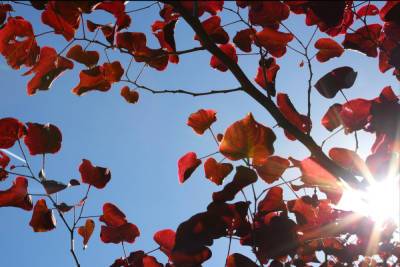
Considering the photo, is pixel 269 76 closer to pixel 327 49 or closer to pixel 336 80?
pixel 336 80

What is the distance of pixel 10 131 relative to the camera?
1.57 m

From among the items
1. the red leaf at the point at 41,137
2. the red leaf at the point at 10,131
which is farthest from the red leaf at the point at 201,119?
the red leaf at the point at 10,131

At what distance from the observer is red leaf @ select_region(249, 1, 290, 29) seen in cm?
115

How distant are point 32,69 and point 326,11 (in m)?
1.11

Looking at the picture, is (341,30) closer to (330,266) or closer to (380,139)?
(380,139)

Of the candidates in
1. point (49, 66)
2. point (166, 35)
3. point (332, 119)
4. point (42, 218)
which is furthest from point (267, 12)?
point (42, 218)

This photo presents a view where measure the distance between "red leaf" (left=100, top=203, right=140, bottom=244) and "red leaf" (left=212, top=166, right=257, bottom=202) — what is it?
0.68 metres

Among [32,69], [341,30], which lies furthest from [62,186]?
[341,30]

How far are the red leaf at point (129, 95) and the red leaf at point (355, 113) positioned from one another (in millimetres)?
1029

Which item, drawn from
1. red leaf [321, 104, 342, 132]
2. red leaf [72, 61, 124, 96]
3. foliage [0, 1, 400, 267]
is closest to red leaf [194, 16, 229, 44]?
foliage [0, 1, 400, 267]

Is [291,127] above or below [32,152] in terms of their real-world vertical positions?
above

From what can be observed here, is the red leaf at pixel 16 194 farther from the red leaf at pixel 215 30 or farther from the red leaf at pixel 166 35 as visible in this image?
the red leaf at pixel 215 30

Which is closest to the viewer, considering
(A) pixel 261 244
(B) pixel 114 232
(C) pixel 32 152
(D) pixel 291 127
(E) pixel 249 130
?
(D) pixel 291 127

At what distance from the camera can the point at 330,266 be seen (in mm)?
2059
